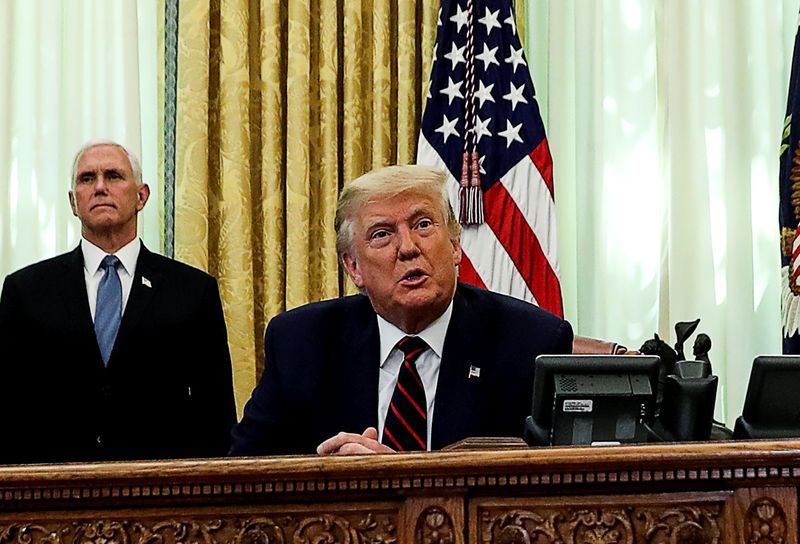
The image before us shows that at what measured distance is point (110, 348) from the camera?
431cm

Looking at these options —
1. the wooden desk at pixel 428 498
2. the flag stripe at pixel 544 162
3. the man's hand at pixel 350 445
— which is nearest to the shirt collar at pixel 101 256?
the flag stripe at pixel 544 162

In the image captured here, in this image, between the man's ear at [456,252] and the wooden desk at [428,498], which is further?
the man's ear at [456,252]

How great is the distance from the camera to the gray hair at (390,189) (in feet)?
10.9

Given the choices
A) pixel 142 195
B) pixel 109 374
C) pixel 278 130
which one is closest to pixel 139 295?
pixel 109 374

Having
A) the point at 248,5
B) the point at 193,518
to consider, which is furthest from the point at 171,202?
the point at 193,518

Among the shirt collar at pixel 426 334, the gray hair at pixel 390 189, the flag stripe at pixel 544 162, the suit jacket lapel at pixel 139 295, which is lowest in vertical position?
the shirt collar at pixel 426 334

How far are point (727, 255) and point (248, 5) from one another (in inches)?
90.5

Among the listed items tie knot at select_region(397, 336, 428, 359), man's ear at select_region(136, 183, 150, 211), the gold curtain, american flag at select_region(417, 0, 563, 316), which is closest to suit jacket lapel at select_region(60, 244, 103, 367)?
man's ear at select_region(136, 183, 150, 211)

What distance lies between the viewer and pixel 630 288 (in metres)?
5.38

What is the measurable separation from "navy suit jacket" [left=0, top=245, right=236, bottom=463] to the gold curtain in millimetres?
797

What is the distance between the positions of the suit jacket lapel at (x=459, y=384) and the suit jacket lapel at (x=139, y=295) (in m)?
1.45

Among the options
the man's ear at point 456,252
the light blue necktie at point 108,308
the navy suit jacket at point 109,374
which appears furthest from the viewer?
the light blue necktie at point 108,308

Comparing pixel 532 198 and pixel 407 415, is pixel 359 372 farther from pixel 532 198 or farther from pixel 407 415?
pixel 532 198

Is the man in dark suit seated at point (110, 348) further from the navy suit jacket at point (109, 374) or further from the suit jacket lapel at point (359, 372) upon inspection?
the suit jacket lapel at point (359, 372)
